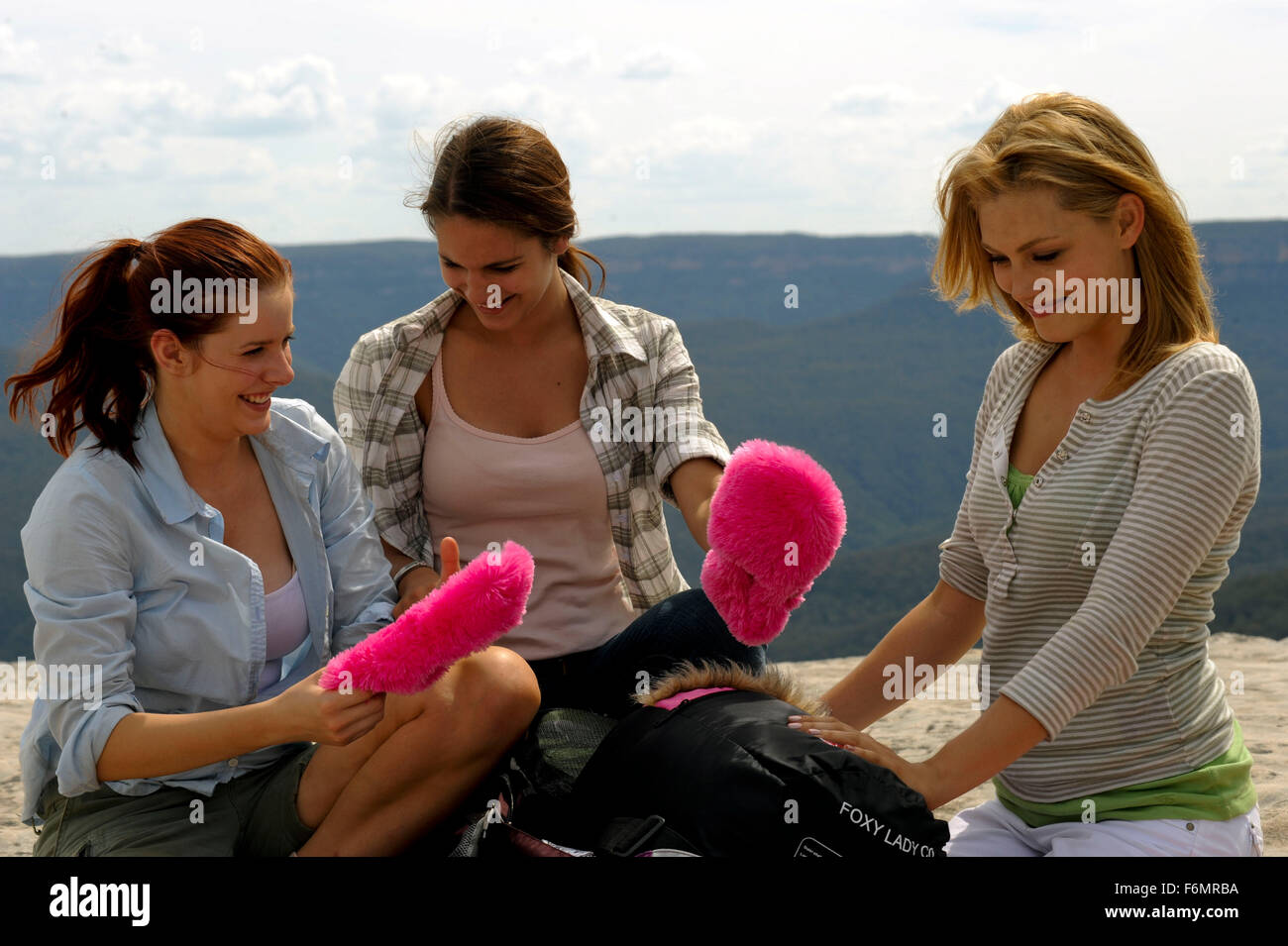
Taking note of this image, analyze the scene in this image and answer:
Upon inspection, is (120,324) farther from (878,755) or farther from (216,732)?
(878,755)

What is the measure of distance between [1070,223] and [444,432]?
142 centimetres

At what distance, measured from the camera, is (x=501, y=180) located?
251 cm

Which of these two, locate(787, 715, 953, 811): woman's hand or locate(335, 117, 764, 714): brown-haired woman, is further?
locate(335, 117, 764, 714): brown-haired woman

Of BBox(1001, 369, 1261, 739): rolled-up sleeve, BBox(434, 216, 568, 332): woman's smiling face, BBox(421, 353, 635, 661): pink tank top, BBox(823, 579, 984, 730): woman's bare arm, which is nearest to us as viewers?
BBox(1001, 369, 1261, 739): rolled-up sleeve

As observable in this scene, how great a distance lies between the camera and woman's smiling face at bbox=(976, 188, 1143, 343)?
78.0 inches

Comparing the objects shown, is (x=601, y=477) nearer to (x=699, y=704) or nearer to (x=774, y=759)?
(x=699, y=704)

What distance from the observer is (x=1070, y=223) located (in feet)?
6.50

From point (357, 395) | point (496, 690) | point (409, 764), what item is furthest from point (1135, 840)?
point (357, 395)

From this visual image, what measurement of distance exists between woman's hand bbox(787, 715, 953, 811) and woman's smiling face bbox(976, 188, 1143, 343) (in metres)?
0.77

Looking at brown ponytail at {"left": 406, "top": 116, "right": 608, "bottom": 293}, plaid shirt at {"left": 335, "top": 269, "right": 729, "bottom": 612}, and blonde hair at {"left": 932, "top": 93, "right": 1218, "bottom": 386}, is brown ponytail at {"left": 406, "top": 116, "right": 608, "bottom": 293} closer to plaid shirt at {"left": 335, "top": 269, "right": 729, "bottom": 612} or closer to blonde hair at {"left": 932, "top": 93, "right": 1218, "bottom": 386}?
plaid shirt at {"left": 335, "top": 269, "right": 729, "bottom": 612}

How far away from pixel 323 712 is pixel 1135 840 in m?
1.32

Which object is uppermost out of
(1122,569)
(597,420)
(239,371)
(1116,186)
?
(1116,186)

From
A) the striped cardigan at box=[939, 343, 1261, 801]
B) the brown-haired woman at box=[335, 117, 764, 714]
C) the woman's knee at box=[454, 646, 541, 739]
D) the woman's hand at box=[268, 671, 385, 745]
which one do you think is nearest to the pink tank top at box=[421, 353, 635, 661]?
the brown-haired woman at box=[335, 117, 764, 714]
